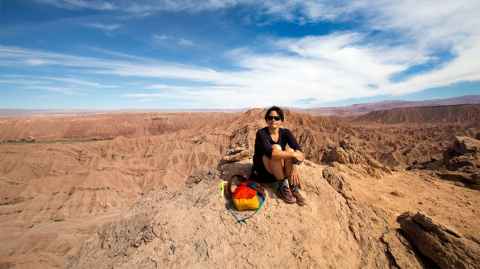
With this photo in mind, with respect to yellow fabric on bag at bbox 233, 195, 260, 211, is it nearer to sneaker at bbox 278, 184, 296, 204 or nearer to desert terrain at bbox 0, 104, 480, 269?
desert terrain at bbox 0, 104, 480, 269

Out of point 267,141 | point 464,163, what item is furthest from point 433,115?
point 267,141

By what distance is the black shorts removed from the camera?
383 cm

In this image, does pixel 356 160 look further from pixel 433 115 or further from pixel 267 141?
pixel 433 115

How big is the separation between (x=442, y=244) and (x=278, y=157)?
2.50 metres

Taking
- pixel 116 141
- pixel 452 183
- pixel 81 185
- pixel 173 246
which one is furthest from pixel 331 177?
pixel 116 141

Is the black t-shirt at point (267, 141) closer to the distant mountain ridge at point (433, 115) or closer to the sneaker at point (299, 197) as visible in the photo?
the sneaker at point (299, 197)

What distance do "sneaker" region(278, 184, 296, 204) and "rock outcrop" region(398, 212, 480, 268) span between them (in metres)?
1.85

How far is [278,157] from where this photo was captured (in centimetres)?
336

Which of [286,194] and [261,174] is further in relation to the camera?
[261,174]

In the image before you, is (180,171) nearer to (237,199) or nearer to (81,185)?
(81,185)

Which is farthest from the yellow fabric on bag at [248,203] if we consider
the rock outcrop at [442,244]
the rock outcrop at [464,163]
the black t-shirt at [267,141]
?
the rock outcrop at [464,163]

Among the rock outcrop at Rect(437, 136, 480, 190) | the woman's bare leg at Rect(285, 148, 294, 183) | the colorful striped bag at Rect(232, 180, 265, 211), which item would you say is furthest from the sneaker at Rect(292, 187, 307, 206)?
the rock outcrop at Rect(437, 136, 480, 190)

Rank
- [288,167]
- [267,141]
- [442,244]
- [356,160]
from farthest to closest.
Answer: [356,160] → [288,167] → [267,141] → [442,244]

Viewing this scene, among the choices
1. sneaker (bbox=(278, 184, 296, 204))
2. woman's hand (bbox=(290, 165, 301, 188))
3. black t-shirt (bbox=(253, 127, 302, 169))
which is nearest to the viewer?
black t-shirt (bbox=(253, 127, 302, 169))
